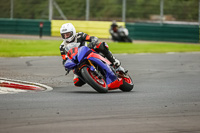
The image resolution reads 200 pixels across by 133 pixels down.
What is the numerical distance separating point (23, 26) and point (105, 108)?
Answer: 1200 inches

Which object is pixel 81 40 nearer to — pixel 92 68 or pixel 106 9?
pixel 92 68

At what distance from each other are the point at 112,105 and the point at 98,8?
26.9m

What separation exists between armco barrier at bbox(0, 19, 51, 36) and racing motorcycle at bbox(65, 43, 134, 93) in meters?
27.0

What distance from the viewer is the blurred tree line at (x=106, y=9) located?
30062mm

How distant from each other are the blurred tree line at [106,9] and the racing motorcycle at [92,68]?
70.2 ft

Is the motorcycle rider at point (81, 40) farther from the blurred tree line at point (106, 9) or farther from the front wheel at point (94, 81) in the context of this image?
the blurred tree line at point (106, 9)

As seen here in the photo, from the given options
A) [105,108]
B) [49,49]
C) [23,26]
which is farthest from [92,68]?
[23,26]

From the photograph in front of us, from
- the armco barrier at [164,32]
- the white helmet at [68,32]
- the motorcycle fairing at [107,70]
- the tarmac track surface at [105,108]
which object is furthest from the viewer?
the armco barrier at [164,32]

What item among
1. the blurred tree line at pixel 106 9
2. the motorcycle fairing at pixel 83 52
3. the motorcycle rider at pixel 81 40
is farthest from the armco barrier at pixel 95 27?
the motorcycle fairing at pixel 83 52

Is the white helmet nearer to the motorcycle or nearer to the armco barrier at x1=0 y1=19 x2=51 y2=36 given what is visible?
the motorcycle

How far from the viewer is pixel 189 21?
3011 centimetres

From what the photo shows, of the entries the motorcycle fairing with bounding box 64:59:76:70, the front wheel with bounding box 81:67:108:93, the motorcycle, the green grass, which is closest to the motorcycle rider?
the motorcycle fairing with bounding box 64:59:76:70

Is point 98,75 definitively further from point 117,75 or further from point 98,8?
point 98,8

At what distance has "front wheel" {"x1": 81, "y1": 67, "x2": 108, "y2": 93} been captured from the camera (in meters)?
8.53
